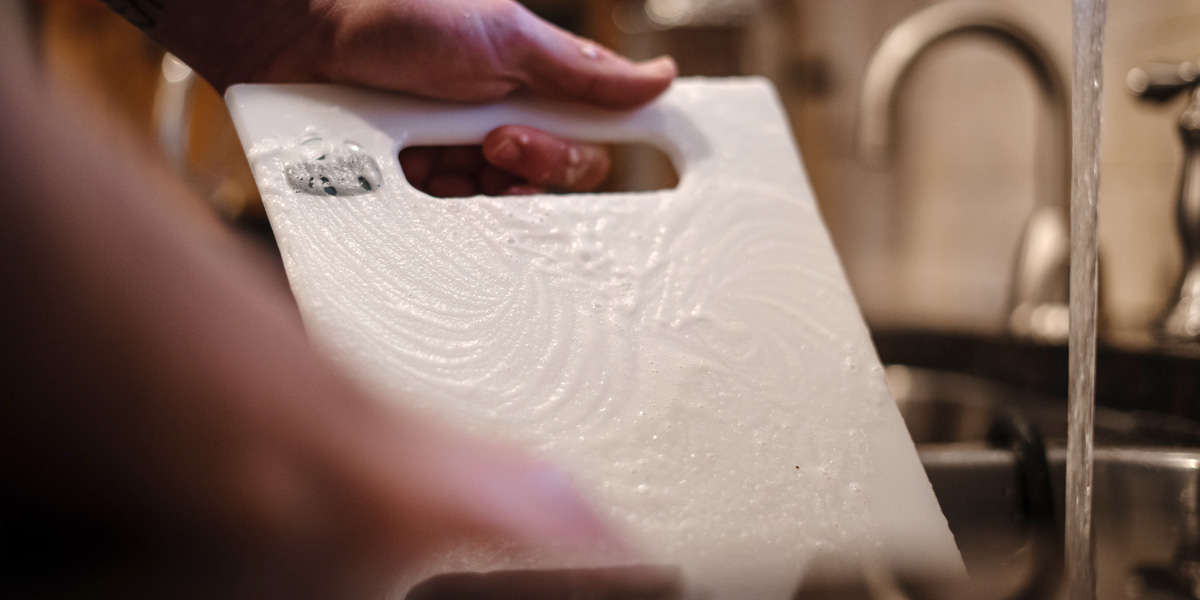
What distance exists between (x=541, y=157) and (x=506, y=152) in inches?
0.8

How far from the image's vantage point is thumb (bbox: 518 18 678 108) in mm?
469

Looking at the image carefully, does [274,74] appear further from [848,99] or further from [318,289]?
[848,99]

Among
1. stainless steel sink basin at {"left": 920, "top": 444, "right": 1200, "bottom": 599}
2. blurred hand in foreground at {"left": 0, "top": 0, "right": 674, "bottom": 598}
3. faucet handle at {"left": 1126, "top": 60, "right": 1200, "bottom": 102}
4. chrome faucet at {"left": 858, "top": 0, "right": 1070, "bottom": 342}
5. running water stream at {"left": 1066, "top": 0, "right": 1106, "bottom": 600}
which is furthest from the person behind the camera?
chrome faucet at {"left": 858, "top": 0, "right": 1070, "bottom": 342}

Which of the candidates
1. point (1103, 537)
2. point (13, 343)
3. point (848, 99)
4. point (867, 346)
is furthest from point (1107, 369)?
point (848, 99)

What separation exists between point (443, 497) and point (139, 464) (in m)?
0.08

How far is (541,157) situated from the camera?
0.48m

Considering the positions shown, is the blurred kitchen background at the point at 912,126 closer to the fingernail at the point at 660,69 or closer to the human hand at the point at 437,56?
the human hand at the point at 437,56

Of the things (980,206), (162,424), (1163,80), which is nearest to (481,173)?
(162,424)

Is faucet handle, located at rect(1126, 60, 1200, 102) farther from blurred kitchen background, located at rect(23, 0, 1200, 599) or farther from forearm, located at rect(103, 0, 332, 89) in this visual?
forearm, located at rect(103, 0, 332, 89)

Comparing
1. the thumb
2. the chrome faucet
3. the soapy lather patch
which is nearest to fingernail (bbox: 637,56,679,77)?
the thumb

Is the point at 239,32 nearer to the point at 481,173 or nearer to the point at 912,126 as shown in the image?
the point at 481,173

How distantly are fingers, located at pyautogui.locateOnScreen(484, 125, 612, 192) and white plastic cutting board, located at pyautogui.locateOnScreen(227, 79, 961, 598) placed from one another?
0.01 meters

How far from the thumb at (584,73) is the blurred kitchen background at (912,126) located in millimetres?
307

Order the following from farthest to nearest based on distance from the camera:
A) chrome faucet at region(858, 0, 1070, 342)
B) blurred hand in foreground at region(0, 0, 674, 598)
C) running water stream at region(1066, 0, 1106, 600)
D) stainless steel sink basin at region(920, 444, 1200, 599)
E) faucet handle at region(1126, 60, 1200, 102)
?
1. chrome faucet at region(858, 0, 1070, 342)
2. faucet handle at region(1126, 60, 1200, 102)
3. stainless steel sink basin at region(920, 444, 1200, 599)
4. running water stream at region(1066, 0, 1106, 600)
5. blurred hand in foreground at region(0, 0, 674, 598)
